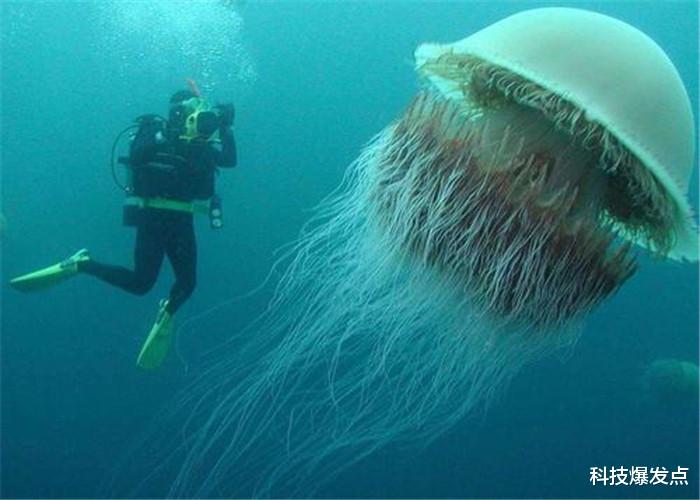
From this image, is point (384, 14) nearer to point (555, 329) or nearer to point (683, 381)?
point (683, 381)

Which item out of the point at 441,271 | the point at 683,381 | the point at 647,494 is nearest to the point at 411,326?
the point at 441,271

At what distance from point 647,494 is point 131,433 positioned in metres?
10.2

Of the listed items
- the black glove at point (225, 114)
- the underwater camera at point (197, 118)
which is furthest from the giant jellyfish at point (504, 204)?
the black glove at point (225, 114)

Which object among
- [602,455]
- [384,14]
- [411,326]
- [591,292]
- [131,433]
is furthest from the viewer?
[384,14]

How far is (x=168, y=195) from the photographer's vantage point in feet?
18.9

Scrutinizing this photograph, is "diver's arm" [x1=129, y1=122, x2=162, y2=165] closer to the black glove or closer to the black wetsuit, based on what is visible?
the black wetsuit

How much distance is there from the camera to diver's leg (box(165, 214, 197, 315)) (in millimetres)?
6000

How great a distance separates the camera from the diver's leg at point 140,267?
6.07m

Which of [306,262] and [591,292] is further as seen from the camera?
[306,262]

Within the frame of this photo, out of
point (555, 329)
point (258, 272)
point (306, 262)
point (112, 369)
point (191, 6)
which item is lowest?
point (555, 329)

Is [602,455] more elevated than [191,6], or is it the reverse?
[191,6]

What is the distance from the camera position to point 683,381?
527 inches

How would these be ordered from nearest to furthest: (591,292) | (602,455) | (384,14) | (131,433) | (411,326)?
(591,292) → (411,326) → (131,433) → (602,455) → (384,14)

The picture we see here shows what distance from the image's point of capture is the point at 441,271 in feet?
9.37
